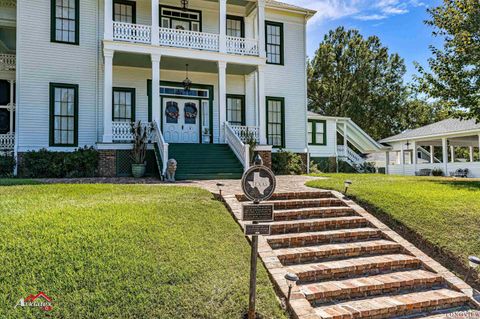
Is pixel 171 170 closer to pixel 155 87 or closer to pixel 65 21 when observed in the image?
pixel 155 87

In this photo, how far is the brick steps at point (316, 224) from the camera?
6859mm

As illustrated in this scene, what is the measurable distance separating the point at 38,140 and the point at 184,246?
37.0ft

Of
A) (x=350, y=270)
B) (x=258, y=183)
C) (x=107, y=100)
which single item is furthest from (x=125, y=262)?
(x=107, y=100)

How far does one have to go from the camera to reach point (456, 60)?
11.9m

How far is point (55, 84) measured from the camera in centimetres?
1448

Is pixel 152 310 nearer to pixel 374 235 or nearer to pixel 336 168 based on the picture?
pixel 374 235

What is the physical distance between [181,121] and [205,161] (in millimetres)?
3335

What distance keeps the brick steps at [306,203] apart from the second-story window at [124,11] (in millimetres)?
11786

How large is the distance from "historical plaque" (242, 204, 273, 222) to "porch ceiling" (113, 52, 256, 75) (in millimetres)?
11799

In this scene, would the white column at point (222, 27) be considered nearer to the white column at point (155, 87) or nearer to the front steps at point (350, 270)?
the white column at point (155, 87)

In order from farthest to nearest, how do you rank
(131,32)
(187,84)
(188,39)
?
1. (187,84)
2. (188,39)
3. (131,32)

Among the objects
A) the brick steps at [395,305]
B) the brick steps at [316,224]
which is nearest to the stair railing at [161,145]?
the brick steps at [316,224]

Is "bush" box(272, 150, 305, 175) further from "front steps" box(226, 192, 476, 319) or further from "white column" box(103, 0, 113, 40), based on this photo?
"front steps" box(226, 192, 476, 319)

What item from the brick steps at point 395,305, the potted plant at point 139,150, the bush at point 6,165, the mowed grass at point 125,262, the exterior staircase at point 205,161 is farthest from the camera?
the potted plant at point 139,150
